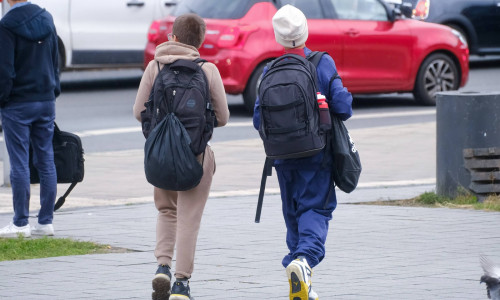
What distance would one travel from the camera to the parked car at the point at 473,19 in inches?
818

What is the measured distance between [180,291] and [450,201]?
403 centimetres

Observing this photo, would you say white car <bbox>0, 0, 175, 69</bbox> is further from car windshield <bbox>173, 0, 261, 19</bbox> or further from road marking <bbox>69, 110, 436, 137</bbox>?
road marking <bbox>69, 110, 436, 137</bbox>

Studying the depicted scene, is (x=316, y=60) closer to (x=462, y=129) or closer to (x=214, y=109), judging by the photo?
(x=214, y=109)

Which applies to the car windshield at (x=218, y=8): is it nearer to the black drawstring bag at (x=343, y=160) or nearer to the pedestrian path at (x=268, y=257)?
the pedestrian path at (x=268, y=257)

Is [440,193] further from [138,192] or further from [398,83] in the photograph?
[398,83]

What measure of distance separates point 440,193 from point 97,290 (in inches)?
161

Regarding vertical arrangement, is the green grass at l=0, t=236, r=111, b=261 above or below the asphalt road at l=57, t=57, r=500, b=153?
above

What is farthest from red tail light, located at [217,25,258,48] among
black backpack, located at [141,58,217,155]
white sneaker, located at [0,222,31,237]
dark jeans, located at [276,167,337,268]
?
dark jeans, located at [276,167,337,268]

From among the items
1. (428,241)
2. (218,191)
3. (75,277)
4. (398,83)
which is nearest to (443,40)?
(398,83)

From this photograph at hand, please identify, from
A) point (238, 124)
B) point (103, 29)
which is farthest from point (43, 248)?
point (103, 29)

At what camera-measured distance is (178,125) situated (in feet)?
19.1

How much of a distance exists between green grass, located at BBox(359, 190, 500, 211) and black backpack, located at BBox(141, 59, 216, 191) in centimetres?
378

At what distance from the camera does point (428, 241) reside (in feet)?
25.3

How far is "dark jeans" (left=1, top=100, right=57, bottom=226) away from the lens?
796 centimetres
